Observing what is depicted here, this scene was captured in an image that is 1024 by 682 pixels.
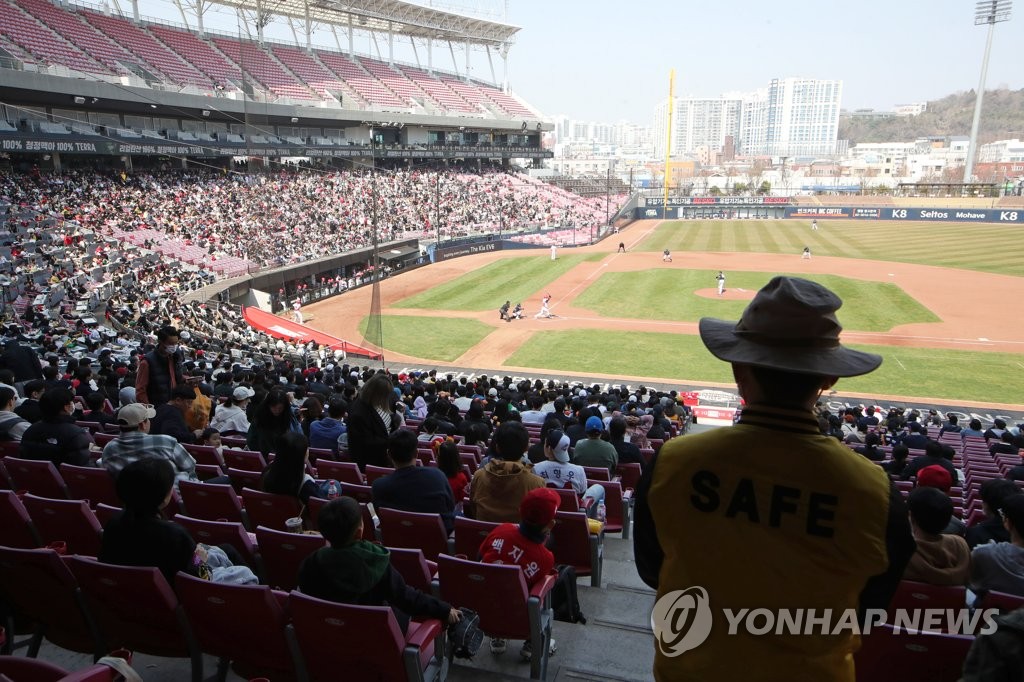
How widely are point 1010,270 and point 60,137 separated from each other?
55841 mm

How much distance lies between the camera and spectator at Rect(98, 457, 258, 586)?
4.23 metres

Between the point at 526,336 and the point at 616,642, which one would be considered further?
the point at 526,336

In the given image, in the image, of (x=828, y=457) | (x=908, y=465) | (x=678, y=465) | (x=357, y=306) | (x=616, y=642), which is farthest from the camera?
(x=357, y=306)

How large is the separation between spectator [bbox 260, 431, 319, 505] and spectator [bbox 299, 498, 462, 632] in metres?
1.95

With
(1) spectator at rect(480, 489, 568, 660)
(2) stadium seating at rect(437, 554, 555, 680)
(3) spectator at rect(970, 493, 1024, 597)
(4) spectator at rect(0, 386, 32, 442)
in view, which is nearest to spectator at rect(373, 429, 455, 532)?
(1) spectator at rect(480, 489, 568, 660)

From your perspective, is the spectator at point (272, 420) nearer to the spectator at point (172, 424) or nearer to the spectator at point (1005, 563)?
the spectator at point (172, 424)

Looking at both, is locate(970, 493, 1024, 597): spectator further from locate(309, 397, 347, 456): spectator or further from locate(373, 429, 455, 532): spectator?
locate(309, 397, 347, 456): spectator

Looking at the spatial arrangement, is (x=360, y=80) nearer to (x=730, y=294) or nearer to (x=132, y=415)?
(x=730, y=294)

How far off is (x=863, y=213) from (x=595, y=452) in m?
78.6

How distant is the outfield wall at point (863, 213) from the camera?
227 feet

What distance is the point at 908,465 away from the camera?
31.4ft

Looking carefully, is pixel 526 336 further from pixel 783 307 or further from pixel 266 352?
pixel 783 307

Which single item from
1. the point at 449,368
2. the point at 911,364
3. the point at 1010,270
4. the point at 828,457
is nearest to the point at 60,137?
the point at 449,368

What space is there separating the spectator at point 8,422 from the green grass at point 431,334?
17.7 metres
